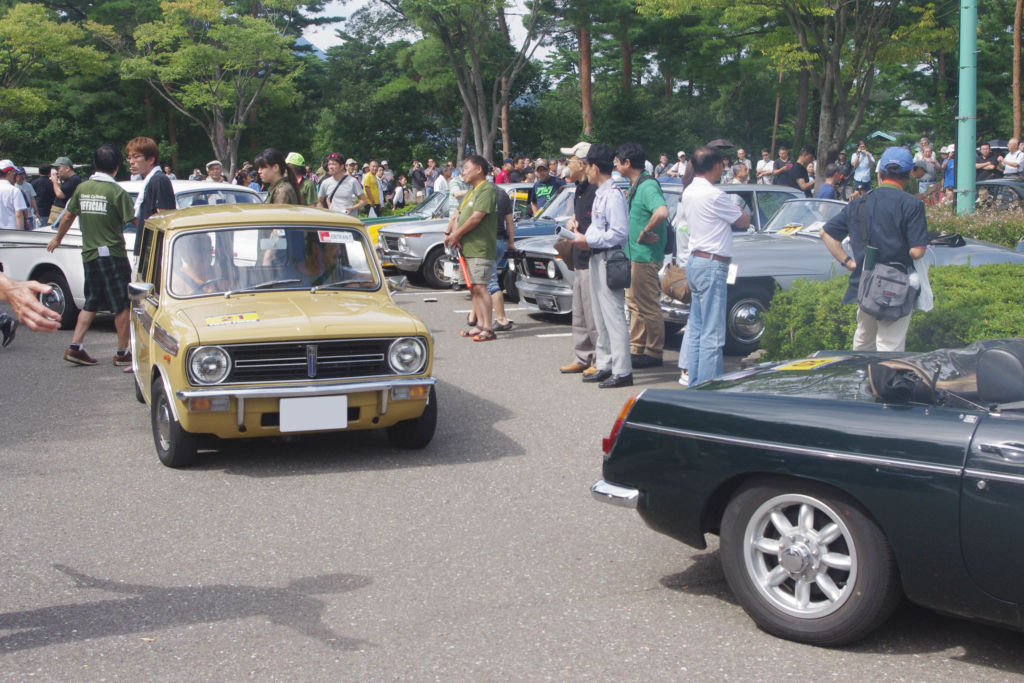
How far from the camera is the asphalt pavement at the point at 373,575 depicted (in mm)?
3830

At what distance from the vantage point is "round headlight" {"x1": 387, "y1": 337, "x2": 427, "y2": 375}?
6445mm

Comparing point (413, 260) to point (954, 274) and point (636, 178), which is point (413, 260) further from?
point (954, 274)

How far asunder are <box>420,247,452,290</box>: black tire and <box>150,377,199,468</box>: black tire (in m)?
9.47

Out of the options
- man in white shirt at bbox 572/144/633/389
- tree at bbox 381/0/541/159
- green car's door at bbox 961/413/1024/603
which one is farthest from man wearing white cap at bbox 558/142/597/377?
tree at bbox 381/0/541/159

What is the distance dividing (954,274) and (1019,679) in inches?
215

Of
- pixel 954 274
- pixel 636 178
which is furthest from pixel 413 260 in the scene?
pixel 954 274

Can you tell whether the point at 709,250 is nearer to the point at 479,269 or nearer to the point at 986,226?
the point at 479,269

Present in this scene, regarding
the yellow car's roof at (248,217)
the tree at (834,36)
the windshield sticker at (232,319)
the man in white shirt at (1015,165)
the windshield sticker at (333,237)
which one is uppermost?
the tree at (834,36)

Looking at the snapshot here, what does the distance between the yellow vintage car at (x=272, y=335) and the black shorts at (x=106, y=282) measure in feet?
7.66

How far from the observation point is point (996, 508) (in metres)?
3.41

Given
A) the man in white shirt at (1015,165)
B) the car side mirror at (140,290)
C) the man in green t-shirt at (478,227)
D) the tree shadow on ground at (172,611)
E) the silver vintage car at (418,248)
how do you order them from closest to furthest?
the tree shadow on ground at (172,611) → the car side mirror at (140,290) → the man in green t-shirt at (478,227) → the silver vintage car at (418,248) → the man in white shirt at (1015,165)

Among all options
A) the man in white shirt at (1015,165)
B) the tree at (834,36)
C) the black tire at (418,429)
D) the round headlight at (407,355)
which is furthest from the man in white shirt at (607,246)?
the tree at (834,36)

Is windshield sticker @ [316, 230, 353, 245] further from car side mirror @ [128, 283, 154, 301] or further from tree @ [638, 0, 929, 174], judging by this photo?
tree @ [638, 0, 929, 174]

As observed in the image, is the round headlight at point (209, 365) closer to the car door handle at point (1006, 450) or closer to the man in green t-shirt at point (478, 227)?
the car door handle at point (1006, 450)
